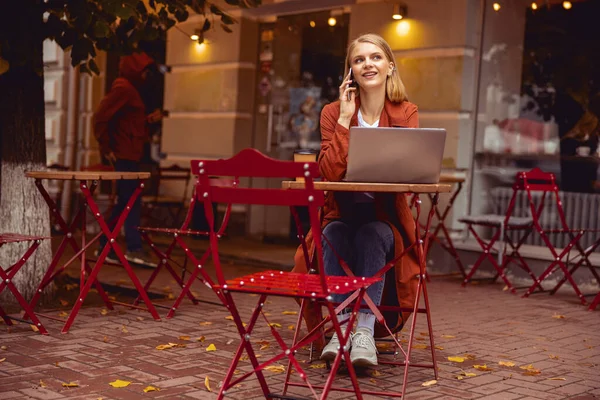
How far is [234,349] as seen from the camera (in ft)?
17.8

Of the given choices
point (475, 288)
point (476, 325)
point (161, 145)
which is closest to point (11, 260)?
point (476, 325)

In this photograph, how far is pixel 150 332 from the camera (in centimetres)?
590

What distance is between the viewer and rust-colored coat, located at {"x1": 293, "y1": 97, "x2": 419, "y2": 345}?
4.95 m

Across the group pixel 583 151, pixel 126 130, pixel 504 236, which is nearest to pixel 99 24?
pixel 126 130

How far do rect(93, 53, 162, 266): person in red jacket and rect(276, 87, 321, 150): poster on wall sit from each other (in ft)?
8.77

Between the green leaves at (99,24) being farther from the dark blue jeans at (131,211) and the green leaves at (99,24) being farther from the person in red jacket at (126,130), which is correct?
the dark blue jeans at (131,211)

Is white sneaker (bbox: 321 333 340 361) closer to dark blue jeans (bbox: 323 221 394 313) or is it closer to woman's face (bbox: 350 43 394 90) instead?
dark blue jeans (bbox: 323 221 394 313)

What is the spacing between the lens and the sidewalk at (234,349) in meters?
4.49

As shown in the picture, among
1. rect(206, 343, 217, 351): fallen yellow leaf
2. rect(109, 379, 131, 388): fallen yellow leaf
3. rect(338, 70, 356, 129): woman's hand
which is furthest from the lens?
rect(206, 343, 217, 351): fallen yellow leaf

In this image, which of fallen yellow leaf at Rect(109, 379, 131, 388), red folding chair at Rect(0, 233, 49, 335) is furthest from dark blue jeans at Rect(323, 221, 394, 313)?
red folding chair at Rect(0, 233, 49, 335)

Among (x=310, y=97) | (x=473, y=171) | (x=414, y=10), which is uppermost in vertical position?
(x=414, y=10)

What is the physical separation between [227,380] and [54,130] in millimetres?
12554

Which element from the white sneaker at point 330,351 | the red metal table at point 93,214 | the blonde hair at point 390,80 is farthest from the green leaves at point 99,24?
the white sneaker at point 330,351

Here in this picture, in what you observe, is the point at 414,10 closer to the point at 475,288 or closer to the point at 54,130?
the point at 475,288
